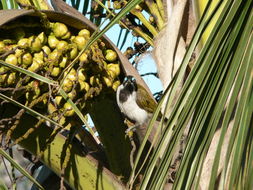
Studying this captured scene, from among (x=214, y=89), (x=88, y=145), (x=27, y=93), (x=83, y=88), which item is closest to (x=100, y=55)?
(x=83, y=88)

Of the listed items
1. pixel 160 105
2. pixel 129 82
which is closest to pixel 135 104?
pixel 129 82

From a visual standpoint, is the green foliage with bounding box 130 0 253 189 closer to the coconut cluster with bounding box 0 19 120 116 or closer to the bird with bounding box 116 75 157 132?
the coconut cluster with bounding box 0 19 120 116

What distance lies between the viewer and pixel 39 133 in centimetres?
187

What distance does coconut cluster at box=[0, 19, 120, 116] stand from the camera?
5.41 ft

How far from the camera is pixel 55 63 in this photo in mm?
1670

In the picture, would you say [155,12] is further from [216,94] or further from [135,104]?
[216,94]

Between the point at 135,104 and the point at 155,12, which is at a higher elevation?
the point at 155,12

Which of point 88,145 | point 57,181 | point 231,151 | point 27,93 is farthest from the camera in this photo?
point 57,181

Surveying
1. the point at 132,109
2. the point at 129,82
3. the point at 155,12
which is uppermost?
the point at 155,12

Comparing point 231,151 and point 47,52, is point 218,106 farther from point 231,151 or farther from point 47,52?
point 47,52

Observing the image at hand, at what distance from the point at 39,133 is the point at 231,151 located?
1.02 m

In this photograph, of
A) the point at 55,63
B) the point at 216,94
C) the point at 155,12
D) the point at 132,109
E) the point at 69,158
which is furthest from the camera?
the point at 132,109

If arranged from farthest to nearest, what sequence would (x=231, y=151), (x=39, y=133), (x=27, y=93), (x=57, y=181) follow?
1. (x=57, y=181)
2. (x=39, y=133)
3. (x=27, y=93)
4. (x=231, y=151)

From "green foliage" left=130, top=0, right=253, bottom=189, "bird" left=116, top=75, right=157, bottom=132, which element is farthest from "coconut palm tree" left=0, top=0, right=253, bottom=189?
"bird" left=116, top=75, right=157, bottom=132
